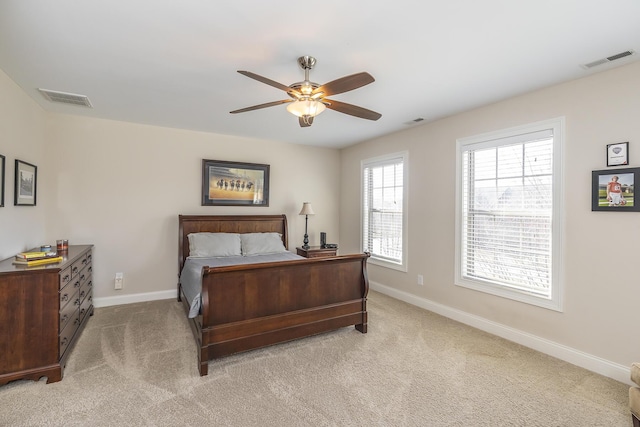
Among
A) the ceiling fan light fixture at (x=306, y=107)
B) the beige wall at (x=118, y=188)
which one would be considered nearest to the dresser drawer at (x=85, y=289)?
the beige wall at (x=118, y=188)

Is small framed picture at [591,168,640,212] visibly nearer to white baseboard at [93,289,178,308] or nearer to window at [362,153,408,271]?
window at [362,153,408,271]

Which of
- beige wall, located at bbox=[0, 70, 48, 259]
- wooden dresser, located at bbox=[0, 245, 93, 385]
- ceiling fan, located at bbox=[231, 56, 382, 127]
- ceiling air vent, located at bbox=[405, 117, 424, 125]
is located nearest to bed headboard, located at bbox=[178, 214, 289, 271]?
beige wall, located at bbox=[0, 70, 48, 259]

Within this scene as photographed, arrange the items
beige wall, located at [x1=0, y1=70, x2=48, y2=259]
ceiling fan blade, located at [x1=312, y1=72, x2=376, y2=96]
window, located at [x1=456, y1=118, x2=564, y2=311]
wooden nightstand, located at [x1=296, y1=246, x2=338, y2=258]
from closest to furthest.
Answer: ceiling fan blade, located at [x1=312, y1=72, x2=376, y2=96], beige wall, located at [x1=0, y1=70, x2=48, y2=259], window, located at [x1=456, y1=118, x2=564, y2=311], wooden nightstand, located at [x1=296, y1=246, x2=338, y2=258]

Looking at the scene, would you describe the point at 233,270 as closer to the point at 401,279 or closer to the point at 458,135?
the point at 401,279

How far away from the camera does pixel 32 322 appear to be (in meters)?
2.22

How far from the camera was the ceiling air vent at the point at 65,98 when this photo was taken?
301cm

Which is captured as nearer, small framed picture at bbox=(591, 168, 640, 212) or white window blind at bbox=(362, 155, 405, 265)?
small framed picture at bbox=(591, 168, 640, 212)

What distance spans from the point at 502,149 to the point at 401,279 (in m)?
2.20

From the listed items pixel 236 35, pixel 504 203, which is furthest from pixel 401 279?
pixel 236 35

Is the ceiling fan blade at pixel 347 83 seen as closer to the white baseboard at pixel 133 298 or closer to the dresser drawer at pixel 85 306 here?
the dresser drawer at pixel 85 306

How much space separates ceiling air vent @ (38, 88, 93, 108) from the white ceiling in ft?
0.37

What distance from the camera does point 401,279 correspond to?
14.4ft

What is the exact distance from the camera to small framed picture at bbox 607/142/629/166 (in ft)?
7.67

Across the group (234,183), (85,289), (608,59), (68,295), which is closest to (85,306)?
(85,289)
